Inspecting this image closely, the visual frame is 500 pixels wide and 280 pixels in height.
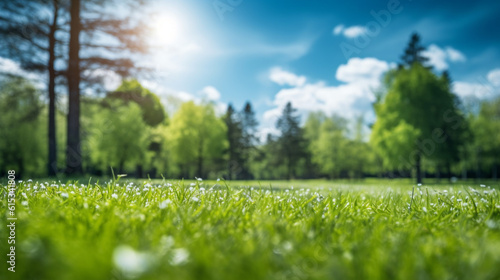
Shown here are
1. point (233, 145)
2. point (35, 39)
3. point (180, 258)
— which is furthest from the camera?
point (233, 145)

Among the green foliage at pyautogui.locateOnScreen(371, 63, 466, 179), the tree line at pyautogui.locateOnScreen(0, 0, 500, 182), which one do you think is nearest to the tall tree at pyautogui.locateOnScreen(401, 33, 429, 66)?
the tree line at pyautogui.locateOnScreen(0, 0, 500, 182)

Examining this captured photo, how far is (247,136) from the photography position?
42500 mm

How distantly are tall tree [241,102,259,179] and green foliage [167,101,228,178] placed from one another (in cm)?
929

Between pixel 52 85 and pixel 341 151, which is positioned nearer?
pixel 52 85

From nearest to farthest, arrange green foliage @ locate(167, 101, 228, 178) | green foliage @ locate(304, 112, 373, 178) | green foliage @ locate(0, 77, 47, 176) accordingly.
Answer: green foliage @ locate(0, 77, 47, 176), green foliage @ locate(167, 101, 228, 178), green foliage @ locate(304, 112, 373, 178)

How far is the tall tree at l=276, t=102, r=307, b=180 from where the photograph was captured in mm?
43875

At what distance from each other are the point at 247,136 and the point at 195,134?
1413cm

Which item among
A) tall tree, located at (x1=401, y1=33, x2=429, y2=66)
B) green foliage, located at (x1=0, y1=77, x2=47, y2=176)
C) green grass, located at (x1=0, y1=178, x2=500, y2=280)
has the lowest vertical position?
green grass, located at (x1=0, y1=178, x2=500, y2=280)

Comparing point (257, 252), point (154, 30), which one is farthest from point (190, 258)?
point (154, 30)

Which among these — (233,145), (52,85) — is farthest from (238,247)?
(233,145)

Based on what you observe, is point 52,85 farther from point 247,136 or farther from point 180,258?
point 247,136

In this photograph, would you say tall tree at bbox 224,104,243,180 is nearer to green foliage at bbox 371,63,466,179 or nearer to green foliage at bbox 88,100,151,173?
green foliage at bbox 88,100,151,173

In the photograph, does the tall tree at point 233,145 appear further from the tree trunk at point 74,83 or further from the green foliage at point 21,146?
the tree trunk at point 74,83

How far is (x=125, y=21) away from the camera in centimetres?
1228
